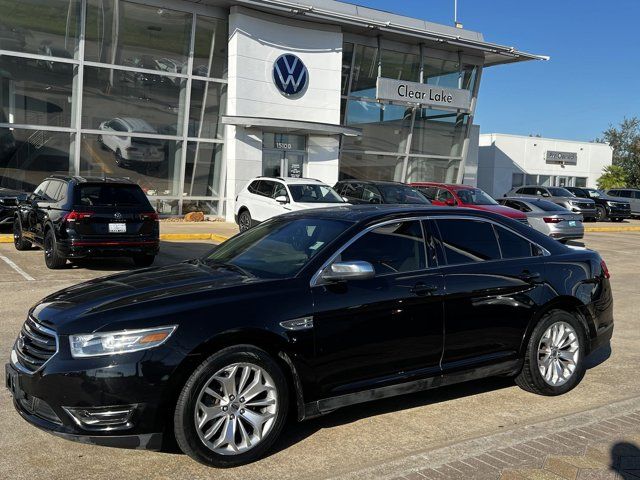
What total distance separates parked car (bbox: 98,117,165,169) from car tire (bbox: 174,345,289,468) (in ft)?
58.0

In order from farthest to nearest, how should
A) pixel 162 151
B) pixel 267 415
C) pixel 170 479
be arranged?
pixel 162 151
pixel 267 415
pixel 170 479

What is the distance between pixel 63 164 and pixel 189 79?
16.5 ft

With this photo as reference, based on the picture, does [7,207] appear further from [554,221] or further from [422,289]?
[554,221]

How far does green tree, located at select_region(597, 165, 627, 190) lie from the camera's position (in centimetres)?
4169

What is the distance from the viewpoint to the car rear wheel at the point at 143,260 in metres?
11.4

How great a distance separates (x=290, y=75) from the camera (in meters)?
22.4

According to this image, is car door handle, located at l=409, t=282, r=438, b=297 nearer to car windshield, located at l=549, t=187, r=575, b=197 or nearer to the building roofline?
the building roofline

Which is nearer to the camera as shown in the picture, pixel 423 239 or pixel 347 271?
pixel 347 271

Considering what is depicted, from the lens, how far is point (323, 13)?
861 inches

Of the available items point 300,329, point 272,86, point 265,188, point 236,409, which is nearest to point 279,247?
point 300,329

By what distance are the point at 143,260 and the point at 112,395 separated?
8365 millimetres

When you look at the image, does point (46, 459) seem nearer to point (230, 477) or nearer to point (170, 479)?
point (170, 479)

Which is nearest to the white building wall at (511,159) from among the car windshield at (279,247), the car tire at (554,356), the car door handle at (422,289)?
the car tire at (554,356)

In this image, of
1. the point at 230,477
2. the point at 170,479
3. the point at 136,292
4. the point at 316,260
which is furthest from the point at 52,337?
the point at 316,260
